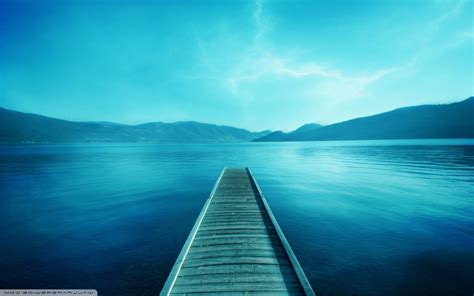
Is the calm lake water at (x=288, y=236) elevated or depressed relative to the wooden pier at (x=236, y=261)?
depressed

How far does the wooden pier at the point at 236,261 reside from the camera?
532cm

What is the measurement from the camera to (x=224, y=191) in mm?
15203

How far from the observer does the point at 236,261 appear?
21.0ft

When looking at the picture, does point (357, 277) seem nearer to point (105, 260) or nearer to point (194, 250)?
point (194, 250)

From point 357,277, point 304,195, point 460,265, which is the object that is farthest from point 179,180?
point 460,265

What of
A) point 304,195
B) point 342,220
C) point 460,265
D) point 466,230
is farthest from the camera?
point 304,195

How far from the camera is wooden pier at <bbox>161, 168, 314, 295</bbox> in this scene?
209 inches

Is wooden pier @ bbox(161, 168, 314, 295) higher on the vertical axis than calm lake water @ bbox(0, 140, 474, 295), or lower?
higher

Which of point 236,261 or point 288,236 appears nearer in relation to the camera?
point 236,261

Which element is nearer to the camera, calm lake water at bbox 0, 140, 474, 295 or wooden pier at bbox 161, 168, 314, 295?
wooden pier at bbox 161, 168, 314, 295

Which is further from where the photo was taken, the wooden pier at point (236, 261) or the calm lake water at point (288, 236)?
the calm lake water at point (288, 236)

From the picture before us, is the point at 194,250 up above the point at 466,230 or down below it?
above

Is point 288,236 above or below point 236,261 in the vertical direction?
below

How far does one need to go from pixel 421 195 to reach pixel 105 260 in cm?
2556
